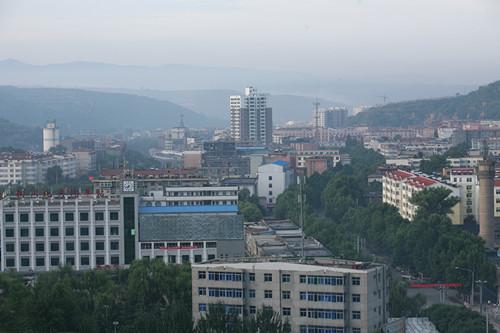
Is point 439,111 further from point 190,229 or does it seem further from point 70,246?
point 70,246

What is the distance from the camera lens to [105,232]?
14930 millimetres

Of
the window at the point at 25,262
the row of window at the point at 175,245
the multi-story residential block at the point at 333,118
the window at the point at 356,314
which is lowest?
the window at the point at 25,262

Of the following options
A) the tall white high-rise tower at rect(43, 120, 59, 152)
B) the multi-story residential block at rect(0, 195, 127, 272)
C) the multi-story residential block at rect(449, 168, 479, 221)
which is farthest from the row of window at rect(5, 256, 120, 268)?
the tall white high-rise tower at rect(43, 120, 59, 152)

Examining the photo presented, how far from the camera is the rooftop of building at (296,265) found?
1041 cm

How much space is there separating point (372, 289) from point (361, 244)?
353 inches

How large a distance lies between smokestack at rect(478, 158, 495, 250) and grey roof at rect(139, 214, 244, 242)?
615 centimetres

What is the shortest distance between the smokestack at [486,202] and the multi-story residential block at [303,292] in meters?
9.58

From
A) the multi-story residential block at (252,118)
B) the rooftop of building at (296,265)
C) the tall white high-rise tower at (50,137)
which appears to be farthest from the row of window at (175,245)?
the tall white high-rise tower at (50,137)

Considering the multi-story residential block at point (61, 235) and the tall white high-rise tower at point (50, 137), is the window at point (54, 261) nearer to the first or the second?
the multi-story residential block at point (61, 235)

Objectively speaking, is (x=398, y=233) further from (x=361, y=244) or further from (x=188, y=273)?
(x=188, y=273)

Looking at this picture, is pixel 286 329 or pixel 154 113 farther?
pixel 154 113

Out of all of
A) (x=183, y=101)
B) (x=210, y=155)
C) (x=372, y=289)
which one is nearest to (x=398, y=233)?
(x=372, y=289)

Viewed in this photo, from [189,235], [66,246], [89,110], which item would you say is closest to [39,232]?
[66,246]

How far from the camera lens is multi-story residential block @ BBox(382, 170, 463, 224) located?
70.9 ft
